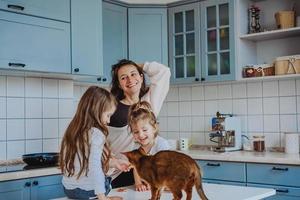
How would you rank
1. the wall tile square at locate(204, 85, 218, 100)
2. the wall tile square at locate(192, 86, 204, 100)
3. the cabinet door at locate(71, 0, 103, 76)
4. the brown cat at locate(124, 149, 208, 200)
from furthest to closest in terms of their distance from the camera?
the wall tile square at locate(192, 86, 204, 100)
the wall tile square at locate(204, 85, 218, 100)
the cabinet door at locate(71, 0, 103, 76)
the brown cat at locate(124, 149, 208, 200)

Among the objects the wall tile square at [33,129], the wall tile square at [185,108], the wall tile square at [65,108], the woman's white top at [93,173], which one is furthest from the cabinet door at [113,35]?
the woman's white top at [93,173]

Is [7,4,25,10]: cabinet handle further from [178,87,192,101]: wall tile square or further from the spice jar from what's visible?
the spice jar

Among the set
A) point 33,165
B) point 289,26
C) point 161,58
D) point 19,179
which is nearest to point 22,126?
point 33,165

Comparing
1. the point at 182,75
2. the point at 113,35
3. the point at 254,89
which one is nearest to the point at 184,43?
the point at 182,75

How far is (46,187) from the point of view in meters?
3.12

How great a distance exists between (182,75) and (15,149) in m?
1.68

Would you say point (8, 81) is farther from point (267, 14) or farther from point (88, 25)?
point (267, 14)

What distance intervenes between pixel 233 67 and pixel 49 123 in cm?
170

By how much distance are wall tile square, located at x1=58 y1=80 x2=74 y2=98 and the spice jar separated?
1734 millimetres

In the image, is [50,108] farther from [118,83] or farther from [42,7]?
[118,83]

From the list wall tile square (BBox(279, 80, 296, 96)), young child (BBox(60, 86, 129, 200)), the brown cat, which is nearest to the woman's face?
young child (BBox(60, 86, 129, 200))

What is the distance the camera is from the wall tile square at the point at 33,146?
3.66 meters

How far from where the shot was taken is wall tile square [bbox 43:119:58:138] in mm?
3797

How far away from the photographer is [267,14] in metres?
4.07
